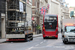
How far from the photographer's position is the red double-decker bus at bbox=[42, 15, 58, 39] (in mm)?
35938

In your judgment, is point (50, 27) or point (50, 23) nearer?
point (50, 27)

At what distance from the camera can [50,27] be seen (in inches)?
1443

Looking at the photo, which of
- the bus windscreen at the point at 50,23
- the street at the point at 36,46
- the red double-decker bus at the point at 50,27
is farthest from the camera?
the bus windscreen at the point at 50,23

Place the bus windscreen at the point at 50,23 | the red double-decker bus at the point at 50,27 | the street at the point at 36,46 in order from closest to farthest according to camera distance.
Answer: the street at the point at 36,46, the red double-decker bus at the point at 50,27, the bus windscreen at the point at 50,23

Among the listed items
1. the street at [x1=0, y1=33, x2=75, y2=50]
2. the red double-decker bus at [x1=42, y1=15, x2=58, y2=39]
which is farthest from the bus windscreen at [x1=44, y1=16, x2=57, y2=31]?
the street at [x1=0, y1=33, x2=75, y2=50]

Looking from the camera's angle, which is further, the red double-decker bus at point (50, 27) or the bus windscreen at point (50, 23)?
the bus windscreen at point (50, 23)

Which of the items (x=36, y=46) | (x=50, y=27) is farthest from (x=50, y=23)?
(x=36, y=46)

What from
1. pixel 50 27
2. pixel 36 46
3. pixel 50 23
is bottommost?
pixel 36 46

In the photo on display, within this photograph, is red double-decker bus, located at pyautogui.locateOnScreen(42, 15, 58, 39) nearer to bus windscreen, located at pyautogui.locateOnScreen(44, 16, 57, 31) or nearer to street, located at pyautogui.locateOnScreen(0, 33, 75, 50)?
bus windscreen, located at pyautogui.locateOnScreen(44, 16, 57, 31)

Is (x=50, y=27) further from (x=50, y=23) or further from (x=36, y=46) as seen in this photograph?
(x=36, y=46)

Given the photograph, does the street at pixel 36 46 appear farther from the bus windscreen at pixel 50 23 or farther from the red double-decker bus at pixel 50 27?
the bus windscreen at pixel 50 23

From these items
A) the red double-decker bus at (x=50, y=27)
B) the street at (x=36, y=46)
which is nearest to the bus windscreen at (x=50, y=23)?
the red double-decker bus at (x=50, y=27)

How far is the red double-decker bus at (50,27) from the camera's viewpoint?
118 ft

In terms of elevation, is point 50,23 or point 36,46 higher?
point 50,23
